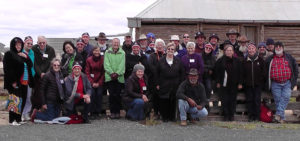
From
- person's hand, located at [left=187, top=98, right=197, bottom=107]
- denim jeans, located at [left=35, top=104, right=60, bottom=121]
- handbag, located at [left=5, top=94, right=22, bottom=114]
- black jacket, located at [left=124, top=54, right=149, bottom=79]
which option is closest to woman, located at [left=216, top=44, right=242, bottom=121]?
person's hand, located at [left=187, top=98, right=197, bottom=107]

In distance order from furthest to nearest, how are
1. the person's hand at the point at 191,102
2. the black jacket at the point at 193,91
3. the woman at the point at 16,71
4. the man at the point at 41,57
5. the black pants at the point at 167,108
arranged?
1. the man at the point at 41,57
2. the black pants at the point at 167,108
3. the black jacket at the point at 193,91
4. the person's hand at the point at 191,102
5. the woman at the point at 16,71

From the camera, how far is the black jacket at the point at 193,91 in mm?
7574

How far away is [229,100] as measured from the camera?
8.30 meters

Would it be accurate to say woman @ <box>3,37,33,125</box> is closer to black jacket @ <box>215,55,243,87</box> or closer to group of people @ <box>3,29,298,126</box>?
group of people @ <box>3,29,298,126</box>

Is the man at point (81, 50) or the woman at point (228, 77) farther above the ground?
the man at point (81, 50)

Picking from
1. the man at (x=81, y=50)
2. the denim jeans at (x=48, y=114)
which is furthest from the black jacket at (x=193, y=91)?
the denim jeans at (x=48, y=114)

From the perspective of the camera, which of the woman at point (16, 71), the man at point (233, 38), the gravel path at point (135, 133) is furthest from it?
the man at point (233, 38)

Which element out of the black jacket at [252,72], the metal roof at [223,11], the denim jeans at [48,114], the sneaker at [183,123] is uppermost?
the metal roof at [223,11]

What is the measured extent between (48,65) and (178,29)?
9.01 metres

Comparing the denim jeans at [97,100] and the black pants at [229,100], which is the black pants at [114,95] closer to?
the denim jeans at [97,100]

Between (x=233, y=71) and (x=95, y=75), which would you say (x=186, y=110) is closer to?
(x=233, y=71)

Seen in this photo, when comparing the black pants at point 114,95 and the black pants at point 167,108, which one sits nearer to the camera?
the black pants at point 167,108

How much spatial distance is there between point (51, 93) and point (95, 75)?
107 cm

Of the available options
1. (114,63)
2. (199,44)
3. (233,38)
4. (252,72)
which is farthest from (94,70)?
(252,72)
